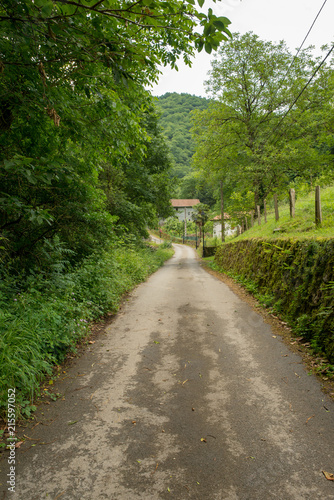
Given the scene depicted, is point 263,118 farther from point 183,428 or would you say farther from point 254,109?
point 183,428

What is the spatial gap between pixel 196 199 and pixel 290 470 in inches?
3271

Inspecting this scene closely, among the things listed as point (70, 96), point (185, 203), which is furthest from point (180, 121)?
point (70, 96)

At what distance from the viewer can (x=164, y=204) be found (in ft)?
67.7

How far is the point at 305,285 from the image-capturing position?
5.06 meters

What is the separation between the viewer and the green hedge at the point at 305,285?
13.5 feet

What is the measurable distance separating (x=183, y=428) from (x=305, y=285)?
11.9 ft

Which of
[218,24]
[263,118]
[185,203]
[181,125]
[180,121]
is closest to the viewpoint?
[218,24]

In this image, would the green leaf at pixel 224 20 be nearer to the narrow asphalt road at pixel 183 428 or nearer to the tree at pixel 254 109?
the narrow asphalt road at pixel 183 428

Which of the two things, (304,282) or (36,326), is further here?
(304,282)

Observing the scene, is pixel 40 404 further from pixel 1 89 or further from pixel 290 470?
pixel 1 89

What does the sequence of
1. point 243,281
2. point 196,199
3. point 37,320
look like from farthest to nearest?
1. point 196,199
2. point 243,281
3. point 37,320

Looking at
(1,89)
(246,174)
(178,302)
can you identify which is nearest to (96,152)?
(1,89)

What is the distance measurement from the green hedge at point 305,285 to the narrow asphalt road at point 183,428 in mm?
576

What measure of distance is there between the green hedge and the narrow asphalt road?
576 millimetres
